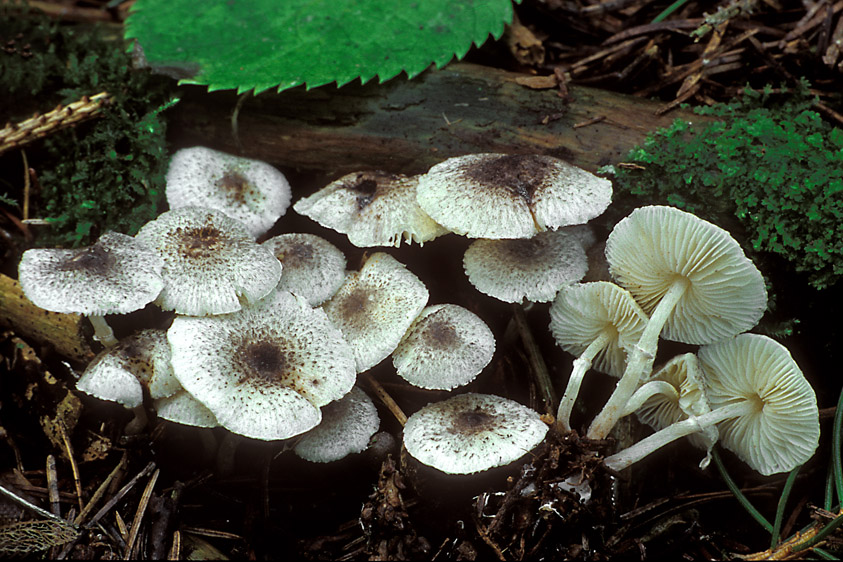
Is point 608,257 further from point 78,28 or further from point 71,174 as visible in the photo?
point 78,28

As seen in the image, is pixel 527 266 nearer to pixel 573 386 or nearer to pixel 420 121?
pixel 573 386

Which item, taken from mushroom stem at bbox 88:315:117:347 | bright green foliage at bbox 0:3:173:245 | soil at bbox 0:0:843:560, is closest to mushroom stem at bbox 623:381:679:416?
soil at bbox 0:0:843:560

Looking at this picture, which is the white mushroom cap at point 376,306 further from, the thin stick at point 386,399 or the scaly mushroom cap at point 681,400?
the scaly mushroom cap at point 681,400

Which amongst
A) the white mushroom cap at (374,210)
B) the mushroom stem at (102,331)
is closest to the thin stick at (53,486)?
the mushroom stem at (102,331)

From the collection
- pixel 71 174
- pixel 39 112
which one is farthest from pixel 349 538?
pixel 39 112

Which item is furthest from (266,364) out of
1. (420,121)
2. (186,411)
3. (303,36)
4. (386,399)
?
(303,36)

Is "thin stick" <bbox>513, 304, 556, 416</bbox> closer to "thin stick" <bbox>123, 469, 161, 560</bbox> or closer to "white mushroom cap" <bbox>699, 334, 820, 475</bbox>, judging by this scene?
"white mushroom cap" <bbox>699, 334, 820, 475</bbox>
